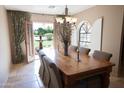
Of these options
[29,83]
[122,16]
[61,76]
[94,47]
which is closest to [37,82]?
[29,83]

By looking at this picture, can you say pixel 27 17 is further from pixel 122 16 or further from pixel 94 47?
pixel 122 16

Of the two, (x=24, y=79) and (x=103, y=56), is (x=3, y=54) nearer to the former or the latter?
(x=24, y=79)

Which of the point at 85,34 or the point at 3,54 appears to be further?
the point at 85,34

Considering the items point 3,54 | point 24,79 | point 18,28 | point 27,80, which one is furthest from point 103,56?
point 18,28

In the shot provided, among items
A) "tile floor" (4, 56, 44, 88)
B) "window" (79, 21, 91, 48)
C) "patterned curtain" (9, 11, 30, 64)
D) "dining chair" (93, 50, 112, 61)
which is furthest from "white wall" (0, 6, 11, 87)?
"window" (79, 21, 91, 48)

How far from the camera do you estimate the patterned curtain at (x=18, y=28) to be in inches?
172

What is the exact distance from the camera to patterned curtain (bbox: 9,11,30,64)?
14.4 ft

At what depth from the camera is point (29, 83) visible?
2.91m

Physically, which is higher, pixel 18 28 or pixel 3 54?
pixel 18 28

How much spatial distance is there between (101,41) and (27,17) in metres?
3.15

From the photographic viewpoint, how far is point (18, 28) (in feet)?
14.7

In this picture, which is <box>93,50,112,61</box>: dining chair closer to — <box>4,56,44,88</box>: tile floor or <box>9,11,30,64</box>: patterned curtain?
<box>4,56,44,88</box>: tile floor

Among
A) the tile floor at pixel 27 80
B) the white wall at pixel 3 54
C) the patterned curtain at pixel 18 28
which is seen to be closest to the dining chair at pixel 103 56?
the tile floor at pixel 27 80

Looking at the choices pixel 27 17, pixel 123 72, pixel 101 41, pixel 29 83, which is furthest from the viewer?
pixel 27 17
